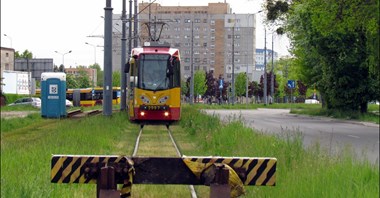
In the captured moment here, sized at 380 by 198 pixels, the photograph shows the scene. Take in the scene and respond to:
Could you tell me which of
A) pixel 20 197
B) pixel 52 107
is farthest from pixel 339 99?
pixel 20 197

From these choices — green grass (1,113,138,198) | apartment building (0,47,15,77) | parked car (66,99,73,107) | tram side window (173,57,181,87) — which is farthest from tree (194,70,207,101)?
green grass (1,113,138,198)

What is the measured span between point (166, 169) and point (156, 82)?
25.0 metres

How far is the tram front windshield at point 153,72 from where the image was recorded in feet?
102

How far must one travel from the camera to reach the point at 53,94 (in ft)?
123

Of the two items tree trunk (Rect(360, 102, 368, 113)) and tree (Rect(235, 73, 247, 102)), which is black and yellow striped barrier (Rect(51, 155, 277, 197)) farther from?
tree (Rect(235, 73, 247, 102))

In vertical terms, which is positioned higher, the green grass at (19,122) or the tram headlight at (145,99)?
the tram headlight at (145,99)

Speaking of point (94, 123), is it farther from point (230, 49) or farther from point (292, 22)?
point (230, 49)

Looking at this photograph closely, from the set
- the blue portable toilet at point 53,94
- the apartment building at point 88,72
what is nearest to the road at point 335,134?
the blue portable toilet at point 53,94

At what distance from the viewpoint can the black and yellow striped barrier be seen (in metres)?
6.50

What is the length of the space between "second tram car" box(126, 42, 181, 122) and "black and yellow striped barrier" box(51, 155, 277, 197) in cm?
2445

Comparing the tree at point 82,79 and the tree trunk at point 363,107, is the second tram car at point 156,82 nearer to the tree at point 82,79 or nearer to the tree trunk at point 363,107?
the tree at point 82,79

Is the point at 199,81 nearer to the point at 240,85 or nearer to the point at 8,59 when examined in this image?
the point at 240,85

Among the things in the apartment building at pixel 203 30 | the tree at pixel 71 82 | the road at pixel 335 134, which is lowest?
the road at pixel 335 134

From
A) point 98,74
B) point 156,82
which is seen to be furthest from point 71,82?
point 156,82
